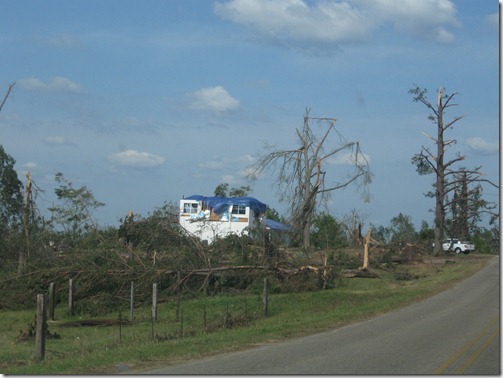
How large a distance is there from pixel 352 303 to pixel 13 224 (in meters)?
18.2

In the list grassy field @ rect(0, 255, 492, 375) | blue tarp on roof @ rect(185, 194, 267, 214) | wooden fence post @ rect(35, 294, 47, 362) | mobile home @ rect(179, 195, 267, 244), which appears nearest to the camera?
grassy field @ rect(0, 255, 492, 375)

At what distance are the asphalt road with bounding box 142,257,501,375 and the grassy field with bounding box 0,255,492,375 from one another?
889 mm

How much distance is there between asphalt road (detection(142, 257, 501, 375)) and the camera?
11.0 m

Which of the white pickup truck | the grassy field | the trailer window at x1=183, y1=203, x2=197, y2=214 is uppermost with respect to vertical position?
the trailer window at x1=183, y1=203, x2=197, y2=214

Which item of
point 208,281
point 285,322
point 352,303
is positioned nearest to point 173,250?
point 208,281

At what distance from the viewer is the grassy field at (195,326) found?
41.9 feet

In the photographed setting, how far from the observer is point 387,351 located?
41.6ft

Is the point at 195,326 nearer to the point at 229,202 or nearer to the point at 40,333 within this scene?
the point at 40,333

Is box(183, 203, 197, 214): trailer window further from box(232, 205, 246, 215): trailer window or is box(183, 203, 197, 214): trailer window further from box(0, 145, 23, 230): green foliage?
box(0, 145, 23, 230): green foliage

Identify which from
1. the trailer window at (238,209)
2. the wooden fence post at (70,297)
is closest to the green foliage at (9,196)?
the wooden fence post at (70,297)

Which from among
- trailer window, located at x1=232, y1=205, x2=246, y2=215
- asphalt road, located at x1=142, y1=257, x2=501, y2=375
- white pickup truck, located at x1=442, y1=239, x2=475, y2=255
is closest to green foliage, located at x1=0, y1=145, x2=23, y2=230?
trailer window, located at x1=232, y1=205, x2=246, y2=215

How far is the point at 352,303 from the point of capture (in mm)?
24297

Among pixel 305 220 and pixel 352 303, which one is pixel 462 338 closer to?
pixel 352 303

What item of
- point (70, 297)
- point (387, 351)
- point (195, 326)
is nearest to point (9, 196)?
point (70, 297)
